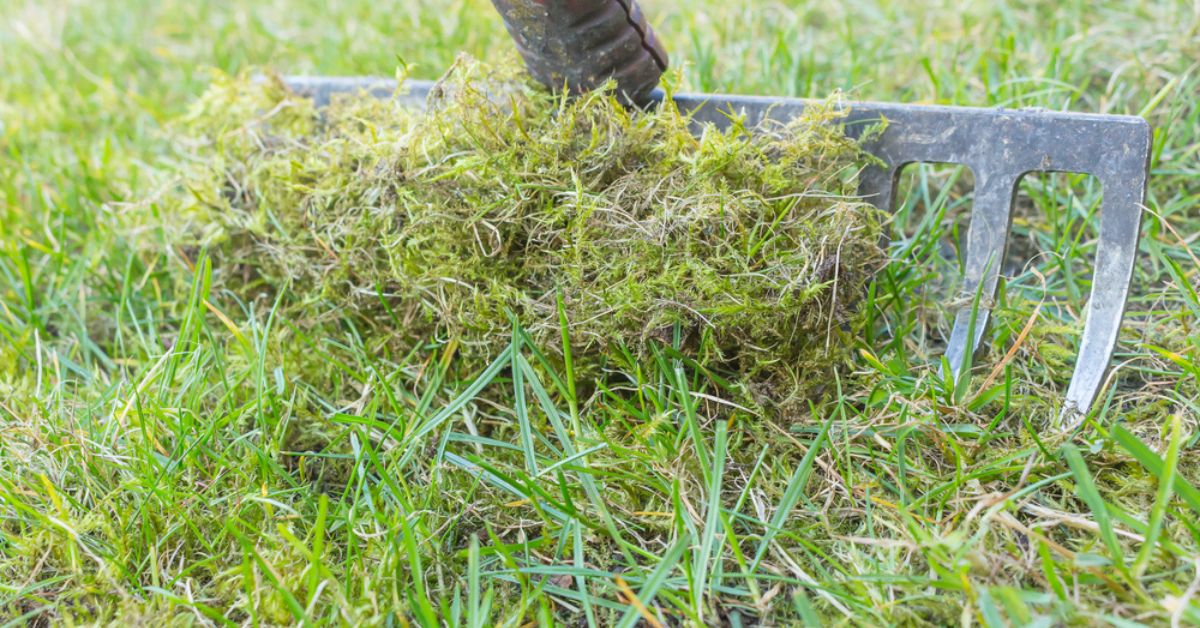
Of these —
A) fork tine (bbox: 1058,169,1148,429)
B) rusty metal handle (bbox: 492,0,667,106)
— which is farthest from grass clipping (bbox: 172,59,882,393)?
fork tine (bbox: 1058,169,1148,429)

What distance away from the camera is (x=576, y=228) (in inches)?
59.2

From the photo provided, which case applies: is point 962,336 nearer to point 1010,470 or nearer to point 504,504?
point 1010,470

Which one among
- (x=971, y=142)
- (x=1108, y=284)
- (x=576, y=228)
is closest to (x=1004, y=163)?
(x=971, y=142)

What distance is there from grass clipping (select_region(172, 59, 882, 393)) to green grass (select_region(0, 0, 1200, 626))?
74 millimetres

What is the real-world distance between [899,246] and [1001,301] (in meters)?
0.24

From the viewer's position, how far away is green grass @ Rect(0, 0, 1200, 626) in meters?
1.19

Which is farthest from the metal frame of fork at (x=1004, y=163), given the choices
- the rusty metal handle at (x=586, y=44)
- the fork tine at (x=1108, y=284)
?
the rusty metal handle at (x=586, y=44)

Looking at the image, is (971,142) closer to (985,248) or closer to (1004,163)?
(1004,163)

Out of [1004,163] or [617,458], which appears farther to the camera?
[1004,163]

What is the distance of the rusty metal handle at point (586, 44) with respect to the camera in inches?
59.4

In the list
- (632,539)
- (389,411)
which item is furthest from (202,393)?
(632,539)

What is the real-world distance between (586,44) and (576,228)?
1.15 ft

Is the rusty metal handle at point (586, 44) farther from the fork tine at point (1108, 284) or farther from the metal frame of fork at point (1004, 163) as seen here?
the fork tine at point (1108, 284)

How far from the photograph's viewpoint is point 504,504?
1.39 metres
